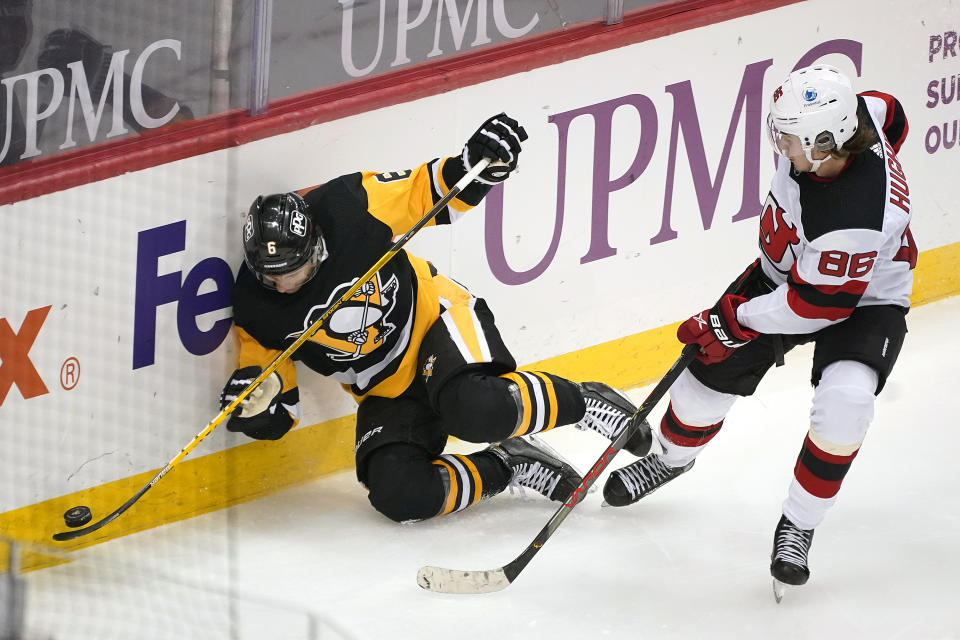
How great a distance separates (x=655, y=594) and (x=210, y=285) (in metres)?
1.25

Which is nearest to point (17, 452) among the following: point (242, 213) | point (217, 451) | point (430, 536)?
point (217, 451)

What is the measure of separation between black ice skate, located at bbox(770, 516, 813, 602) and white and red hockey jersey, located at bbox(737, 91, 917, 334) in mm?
435

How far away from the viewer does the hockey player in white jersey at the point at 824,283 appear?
2.78m

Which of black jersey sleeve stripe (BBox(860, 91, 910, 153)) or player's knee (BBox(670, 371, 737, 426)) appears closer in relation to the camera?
black jersey sleeve stripe (BBox(860, 91, 910, 153))

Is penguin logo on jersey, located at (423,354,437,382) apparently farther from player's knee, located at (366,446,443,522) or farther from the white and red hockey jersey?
the white and red hockey jersey

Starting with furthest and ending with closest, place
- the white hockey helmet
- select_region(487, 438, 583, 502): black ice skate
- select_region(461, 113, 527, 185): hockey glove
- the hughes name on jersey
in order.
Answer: select_region(487, 438, 583, 502): black ice skate < the hughes name on jersey < select_region(461, 113, 527, 185): hockey glove < the white hockey helmet

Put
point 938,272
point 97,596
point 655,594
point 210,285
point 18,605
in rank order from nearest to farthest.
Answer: point 18,605 → point 97,596 → point 655,594 → point 210,285 → point 938,272

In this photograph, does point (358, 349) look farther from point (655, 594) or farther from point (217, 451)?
point (655, 594)

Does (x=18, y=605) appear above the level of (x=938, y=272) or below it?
above

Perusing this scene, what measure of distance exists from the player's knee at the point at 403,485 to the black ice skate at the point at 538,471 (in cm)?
24

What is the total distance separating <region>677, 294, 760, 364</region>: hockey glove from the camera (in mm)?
3029

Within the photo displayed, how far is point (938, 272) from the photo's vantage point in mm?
4598

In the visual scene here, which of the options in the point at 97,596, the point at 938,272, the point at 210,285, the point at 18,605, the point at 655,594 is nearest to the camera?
the point at 18,605

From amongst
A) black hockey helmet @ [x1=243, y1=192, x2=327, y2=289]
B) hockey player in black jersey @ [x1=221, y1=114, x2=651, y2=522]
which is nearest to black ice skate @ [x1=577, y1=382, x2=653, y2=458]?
hockey player in black jersey @ [x1=221, y1=114, x2=651, y2=522]
